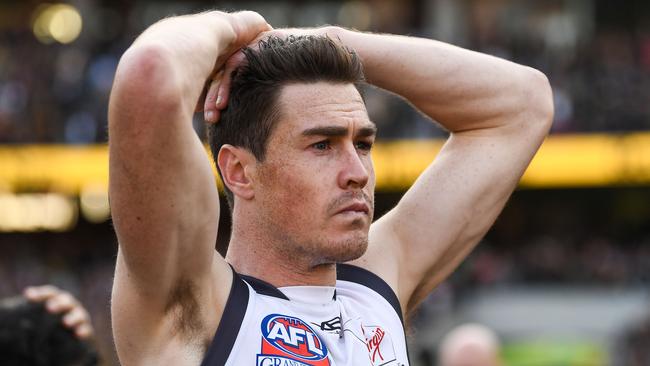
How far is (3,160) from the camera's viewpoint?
21.8 m

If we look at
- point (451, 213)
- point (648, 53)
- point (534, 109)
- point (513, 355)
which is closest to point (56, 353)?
point (451, 213)

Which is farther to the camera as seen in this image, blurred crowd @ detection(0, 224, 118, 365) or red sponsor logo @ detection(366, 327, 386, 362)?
blurred crowd @ detection(0, 224, 118, 365)

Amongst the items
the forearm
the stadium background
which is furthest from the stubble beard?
the stadium background

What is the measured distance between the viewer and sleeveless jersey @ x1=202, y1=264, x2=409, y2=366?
3.25m

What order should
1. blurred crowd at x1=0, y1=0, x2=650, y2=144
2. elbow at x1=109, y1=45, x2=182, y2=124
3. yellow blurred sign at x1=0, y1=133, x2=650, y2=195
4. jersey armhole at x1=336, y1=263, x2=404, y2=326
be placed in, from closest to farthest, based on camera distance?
elbow at x1=109, y1=45, x2=182, y2=124, jersey armhole at x1=336, y1=263, x2=404, y2=326, yellow blurred sign at x1=0, y1=133, x2=650, y2=195, blurred crowd at x1=0, y1=0, x2=650, y2=144

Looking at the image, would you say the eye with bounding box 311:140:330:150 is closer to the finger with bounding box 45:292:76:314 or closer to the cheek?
the cheek

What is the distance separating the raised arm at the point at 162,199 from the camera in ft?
9.73

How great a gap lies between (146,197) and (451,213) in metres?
1.26

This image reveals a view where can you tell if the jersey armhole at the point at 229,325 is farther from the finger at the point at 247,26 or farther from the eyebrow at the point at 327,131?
the finger at the point at 247,26

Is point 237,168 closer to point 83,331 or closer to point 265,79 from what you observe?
point 265,79

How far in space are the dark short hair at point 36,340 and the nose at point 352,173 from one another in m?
1.18

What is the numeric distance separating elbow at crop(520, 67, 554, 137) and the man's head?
77 centimetres

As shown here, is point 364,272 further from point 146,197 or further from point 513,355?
point 513,355

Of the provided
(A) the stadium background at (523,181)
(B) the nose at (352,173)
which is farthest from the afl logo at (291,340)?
(A) the stadium background at (523,181)
